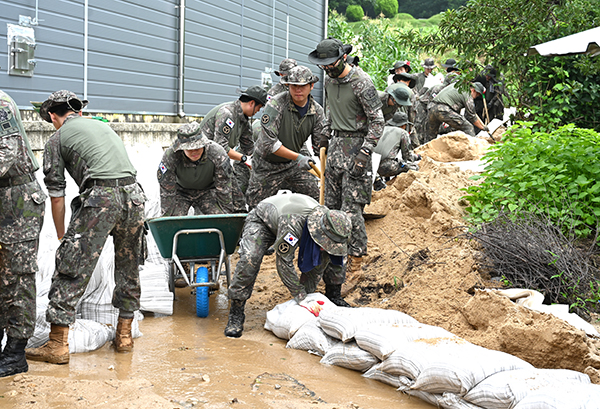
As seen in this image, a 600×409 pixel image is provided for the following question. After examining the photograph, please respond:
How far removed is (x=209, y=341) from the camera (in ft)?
13.9

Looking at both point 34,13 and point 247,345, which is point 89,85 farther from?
point 247,345

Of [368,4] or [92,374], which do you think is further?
[368,4]

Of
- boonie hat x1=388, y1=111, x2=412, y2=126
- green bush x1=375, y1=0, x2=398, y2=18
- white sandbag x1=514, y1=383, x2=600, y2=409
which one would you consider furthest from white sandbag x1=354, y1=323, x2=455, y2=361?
green bush x1=375, y1=0, x2=398, y2=18

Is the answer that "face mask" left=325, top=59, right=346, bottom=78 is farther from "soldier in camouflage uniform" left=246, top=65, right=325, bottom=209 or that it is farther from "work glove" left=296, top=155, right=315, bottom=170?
"work glove" left=296, top=155, right=315, bottom=170

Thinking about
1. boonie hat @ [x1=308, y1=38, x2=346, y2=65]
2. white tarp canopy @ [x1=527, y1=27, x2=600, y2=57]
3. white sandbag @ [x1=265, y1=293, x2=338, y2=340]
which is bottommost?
white sandbag @ [x1=265, y1=293, x2=338, y2=340]

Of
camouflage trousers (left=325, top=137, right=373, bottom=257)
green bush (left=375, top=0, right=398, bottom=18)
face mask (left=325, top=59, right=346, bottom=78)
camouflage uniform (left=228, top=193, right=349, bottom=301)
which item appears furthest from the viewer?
green bush (left=375, top=0, right=398, bottom=18)

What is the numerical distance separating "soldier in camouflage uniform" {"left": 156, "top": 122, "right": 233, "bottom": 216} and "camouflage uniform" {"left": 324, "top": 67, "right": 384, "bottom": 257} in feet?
3.44

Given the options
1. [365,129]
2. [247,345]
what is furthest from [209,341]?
[365,129]

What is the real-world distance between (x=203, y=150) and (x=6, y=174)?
6.78ft

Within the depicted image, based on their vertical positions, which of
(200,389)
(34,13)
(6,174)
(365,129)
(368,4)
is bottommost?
(200,389)

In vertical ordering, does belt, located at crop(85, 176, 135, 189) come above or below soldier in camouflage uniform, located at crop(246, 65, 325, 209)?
below

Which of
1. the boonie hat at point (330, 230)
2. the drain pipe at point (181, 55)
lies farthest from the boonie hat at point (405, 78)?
the boonie hat at point (330, 230)

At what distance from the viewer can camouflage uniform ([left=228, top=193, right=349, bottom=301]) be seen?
13.9ft

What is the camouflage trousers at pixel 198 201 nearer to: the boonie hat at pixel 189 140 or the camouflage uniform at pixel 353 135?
the boonie hat at pixel 189 140
